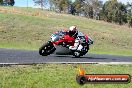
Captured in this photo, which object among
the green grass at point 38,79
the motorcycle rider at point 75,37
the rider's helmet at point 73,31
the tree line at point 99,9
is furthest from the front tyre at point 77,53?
the tree line at point 99,9

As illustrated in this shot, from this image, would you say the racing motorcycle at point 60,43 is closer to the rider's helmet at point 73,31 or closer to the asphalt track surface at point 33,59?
the rider's helmet at point 73,31

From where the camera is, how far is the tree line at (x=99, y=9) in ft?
455

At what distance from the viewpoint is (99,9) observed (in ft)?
471

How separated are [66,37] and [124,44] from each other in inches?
1536

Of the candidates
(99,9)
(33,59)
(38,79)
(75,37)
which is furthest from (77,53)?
(99,9)

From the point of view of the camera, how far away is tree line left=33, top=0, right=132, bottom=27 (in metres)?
139

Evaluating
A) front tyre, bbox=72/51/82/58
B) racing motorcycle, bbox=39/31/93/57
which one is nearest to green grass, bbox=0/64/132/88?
racing motorcycle, bbox=39/31/93/57

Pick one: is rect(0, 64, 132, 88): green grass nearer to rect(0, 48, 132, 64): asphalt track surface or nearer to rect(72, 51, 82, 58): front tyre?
rect(0, 48, 132, 64): asphalt track surface

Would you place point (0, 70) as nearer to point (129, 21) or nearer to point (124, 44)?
point (124, 44)

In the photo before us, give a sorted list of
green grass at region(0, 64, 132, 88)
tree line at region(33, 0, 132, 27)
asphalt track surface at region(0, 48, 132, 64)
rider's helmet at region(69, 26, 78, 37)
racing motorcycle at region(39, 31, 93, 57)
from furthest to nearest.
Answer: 1. tree line at region(33, 0, 132, 27)
2. racing motorcycle at region(39, 31, 93, 57)
3. rider's helmet at region(69, 26, 78, 37)
4. asphalt track surface at region(0, 48, 132, 64)
5. green grass at region(0, 64, 132, 88)

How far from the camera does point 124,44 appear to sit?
57188 mm

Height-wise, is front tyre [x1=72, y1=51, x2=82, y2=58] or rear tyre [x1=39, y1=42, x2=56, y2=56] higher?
rear tyre [x1=39, y1=42, x2=56, y2=56]

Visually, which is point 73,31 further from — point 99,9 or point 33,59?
point 99,9

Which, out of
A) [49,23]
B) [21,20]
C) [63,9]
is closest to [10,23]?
[21,20]
